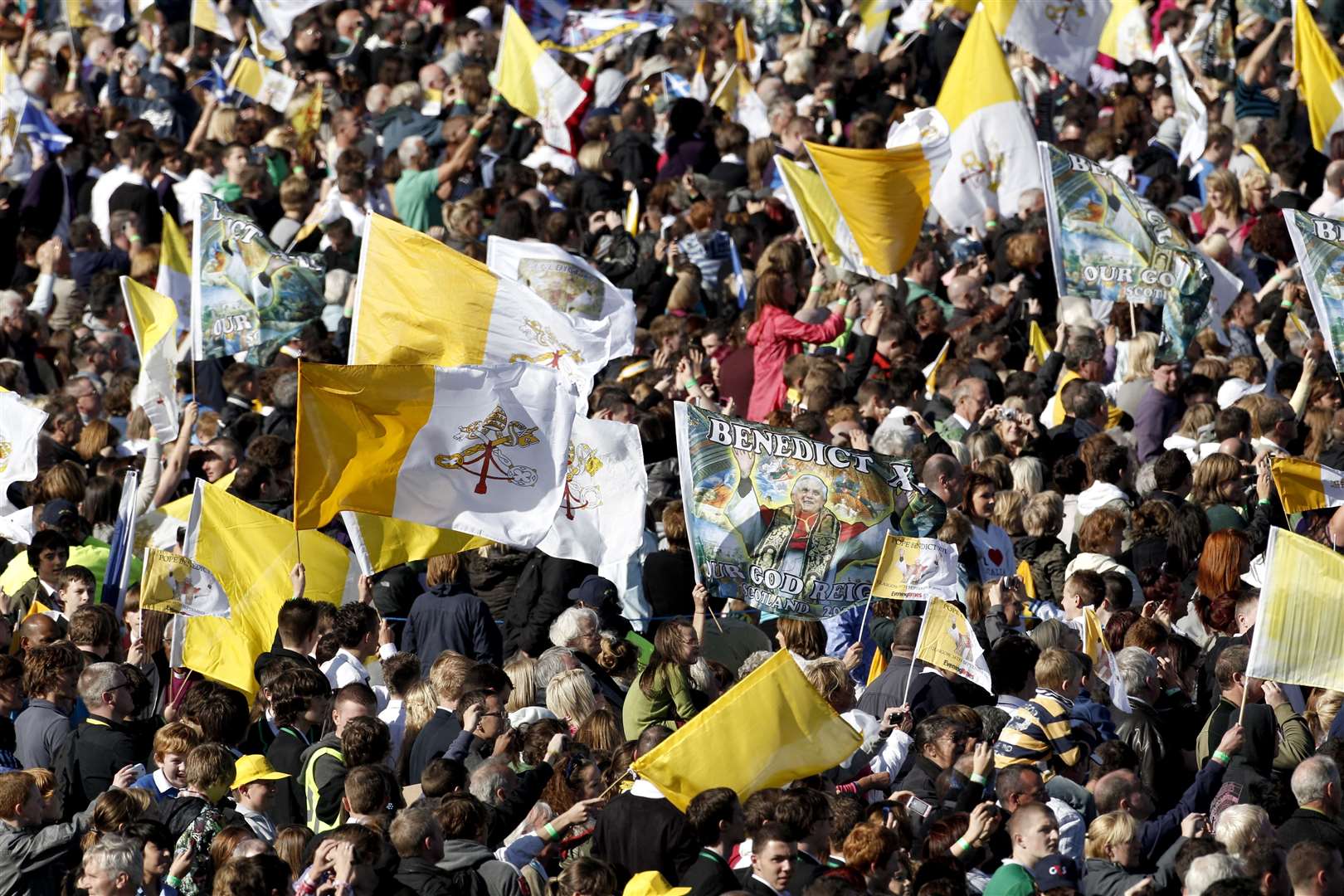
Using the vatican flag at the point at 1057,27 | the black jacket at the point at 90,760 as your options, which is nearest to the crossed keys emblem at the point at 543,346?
the black jacket at the point at 90,760

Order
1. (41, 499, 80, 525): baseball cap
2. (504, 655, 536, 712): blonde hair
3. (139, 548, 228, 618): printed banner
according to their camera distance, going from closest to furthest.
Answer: (504, 655, 536, 712): blonde hair
(139, 548, 228, 618): printed banner
(41, 499, 80, 525): baseball cap

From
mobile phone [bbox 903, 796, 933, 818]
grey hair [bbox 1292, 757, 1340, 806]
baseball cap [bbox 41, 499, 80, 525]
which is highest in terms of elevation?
grey hair [bbox 1292, 757, 1340, 806]

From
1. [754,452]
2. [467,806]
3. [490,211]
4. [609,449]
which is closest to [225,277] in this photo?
[490,211]

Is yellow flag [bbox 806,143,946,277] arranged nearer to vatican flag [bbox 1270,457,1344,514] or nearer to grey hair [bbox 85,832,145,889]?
vatican flag [bbox 1270,457,1344,514]

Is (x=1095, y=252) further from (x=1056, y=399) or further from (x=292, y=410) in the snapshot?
(x=292, y=410)

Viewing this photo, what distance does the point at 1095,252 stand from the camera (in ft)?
47.0

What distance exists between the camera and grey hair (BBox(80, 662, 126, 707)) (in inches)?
364

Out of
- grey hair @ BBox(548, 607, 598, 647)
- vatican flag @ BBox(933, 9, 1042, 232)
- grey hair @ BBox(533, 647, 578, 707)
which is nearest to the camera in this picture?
grey hair @ BBox(533, 647, 578, 707)

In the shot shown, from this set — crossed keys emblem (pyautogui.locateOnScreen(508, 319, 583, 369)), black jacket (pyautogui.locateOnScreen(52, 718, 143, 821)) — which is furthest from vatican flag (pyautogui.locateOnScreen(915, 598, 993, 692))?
crossed keys emblem (pyautogui.locateOnScreen(508, 319, 583, 369))

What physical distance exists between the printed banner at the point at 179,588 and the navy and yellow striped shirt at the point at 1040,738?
12.5ft

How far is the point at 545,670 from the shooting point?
32.7 ft

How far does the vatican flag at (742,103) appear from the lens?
64.2ft

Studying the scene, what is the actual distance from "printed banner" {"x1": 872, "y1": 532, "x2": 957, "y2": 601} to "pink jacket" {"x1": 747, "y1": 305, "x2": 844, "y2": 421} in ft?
11.4

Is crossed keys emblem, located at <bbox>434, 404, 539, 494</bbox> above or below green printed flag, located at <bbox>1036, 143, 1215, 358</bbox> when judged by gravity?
above
